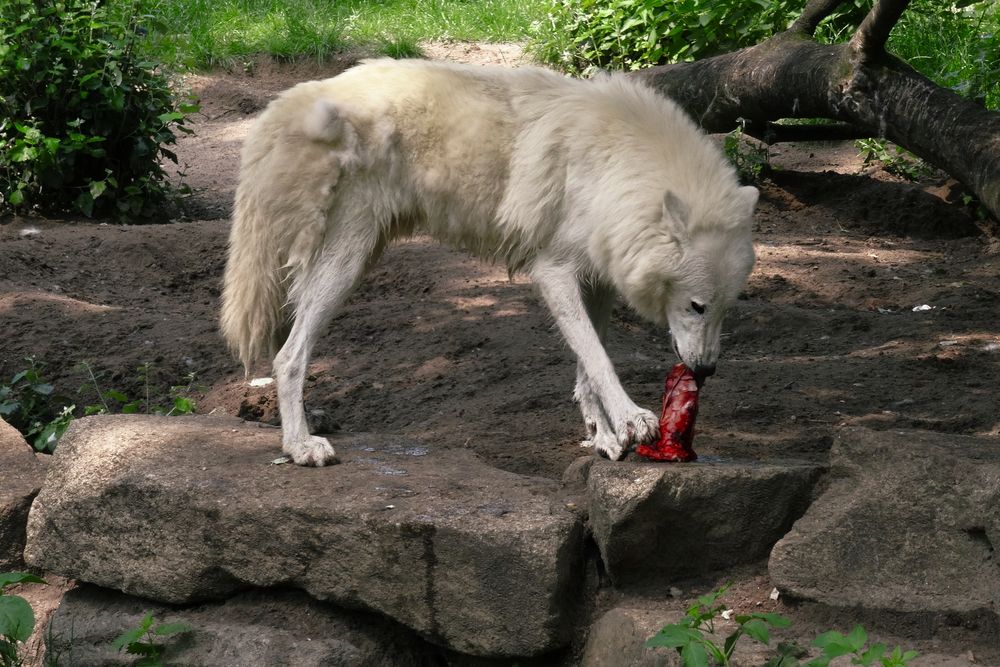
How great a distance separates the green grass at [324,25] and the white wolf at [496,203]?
7.66 meters

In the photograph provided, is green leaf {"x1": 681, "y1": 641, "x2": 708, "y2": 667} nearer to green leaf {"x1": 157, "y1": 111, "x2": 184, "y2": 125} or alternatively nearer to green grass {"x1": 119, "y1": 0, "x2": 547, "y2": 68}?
green leaf {"x1": 157, "y1": 111, "x2": 184, "y2": 125}

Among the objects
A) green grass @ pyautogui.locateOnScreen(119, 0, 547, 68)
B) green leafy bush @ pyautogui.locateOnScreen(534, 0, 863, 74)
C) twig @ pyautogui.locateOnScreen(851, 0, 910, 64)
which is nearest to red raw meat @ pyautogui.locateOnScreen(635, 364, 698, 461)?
twig @ pyautogui.locateOnScreen(851, 0, 910, 64)

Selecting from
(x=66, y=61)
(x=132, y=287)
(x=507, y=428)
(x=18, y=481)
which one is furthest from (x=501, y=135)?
(x=66, y=61)

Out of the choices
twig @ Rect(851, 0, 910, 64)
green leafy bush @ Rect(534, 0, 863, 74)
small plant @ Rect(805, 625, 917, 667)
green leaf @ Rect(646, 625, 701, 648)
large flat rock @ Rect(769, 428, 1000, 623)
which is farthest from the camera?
green leafy bush @ Rect(534, 0, 863, 74)

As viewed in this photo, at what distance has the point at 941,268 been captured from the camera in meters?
7.05

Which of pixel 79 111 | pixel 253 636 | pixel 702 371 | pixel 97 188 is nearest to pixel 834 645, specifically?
pixel 702 371

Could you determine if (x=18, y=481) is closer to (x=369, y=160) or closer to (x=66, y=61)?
(x=369, y=160)

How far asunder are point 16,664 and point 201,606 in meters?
0.61

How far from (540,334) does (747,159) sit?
11.4 ft

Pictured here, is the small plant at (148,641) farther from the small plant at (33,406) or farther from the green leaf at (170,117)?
the green leaf at (170,117)

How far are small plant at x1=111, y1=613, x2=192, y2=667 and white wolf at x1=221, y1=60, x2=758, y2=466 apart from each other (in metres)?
0.69

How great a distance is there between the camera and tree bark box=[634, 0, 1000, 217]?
5988mm

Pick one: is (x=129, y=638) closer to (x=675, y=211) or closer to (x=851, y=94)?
(x=675, y=211)

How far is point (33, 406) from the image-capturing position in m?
5.39
